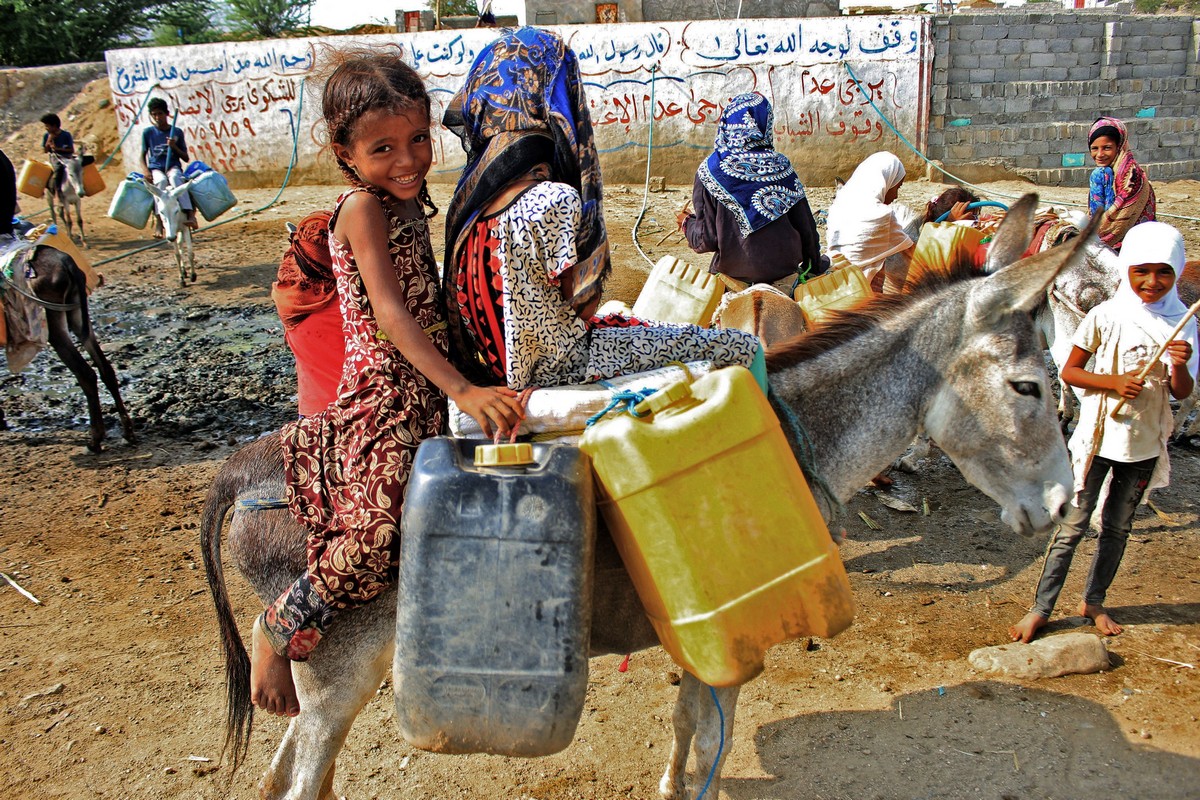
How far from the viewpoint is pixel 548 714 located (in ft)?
6.68

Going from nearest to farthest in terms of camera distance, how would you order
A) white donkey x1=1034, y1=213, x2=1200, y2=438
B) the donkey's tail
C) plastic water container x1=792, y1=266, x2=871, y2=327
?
the donkey's tail
plastic water container x1=792, y1=266, x2=871, y2=327
white donkey x1=1034, y1=213, x2=1200, y2=438

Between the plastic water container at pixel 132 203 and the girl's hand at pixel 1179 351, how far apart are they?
1099 centimetres

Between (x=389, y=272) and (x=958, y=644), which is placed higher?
(x=389, y=272)

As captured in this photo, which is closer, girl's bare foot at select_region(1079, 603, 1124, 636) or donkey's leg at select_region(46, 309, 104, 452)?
girl's bare foot at select_region(1079, 603, 1124, 636)

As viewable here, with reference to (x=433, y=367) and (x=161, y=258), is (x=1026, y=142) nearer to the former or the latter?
(x=161, y=258)

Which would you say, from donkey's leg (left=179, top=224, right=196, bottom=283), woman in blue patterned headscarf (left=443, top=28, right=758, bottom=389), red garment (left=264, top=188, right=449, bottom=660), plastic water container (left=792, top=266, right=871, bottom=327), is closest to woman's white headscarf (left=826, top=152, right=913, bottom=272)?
plastic water container (left=792, top=266, right=871, bottom=327)

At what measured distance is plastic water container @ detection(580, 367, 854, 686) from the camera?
1.97 m

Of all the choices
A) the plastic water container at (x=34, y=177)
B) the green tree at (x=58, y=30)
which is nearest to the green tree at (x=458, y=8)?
the green tree at (x=58, y=30)

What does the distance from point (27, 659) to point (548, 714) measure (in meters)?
3.39

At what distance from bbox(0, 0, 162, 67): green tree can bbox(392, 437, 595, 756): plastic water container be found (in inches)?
1037

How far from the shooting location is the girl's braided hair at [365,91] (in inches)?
83.3

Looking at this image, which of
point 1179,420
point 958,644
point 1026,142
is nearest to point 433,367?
point 958,644

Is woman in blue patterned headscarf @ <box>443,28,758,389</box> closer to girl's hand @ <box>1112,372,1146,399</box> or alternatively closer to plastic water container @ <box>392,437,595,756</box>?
plastic water container @ <box>392,437,595,756</box>

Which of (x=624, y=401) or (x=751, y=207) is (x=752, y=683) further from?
(x=751, y=207)
